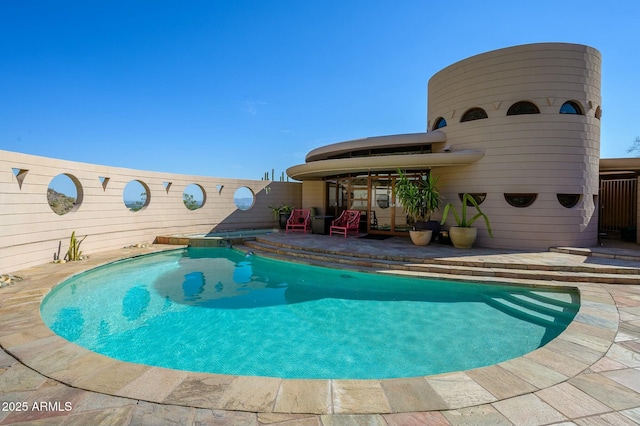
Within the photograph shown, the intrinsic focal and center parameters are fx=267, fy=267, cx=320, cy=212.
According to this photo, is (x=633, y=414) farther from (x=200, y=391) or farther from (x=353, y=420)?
(x=200, y=391)

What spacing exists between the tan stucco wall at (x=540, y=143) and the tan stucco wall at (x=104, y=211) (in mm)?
9065

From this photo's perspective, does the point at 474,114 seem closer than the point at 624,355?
No

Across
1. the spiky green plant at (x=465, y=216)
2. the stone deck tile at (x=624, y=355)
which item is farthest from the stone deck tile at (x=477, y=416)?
the spiky green plant at (x=465, y=216)

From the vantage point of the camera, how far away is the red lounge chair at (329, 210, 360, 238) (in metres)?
10.3

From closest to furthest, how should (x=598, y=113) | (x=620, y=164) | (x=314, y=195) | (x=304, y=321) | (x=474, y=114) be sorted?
(x=304, y=321) → (x=598, y=113) → (x=620, y=164) → (x=474, y=114) → (x=314, y=195)

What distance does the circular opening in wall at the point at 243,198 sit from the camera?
1281 cm

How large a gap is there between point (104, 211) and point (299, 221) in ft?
23.3

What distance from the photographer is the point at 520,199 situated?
25.8 feet

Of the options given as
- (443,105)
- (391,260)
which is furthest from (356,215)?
(443,105)

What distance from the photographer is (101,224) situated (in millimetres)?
8453

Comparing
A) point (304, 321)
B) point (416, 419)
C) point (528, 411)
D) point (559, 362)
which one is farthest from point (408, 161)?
point (416, 419)

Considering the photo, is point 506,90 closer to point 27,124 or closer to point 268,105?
point 268,105

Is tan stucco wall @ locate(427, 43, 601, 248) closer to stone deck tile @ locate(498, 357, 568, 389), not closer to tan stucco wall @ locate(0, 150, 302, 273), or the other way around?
stone deck tile @ locate(498, 357, 568, 389)

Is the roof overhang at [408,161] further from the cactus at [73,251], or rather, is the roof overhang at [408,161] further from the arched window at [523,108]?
the cactus at [73,251]
